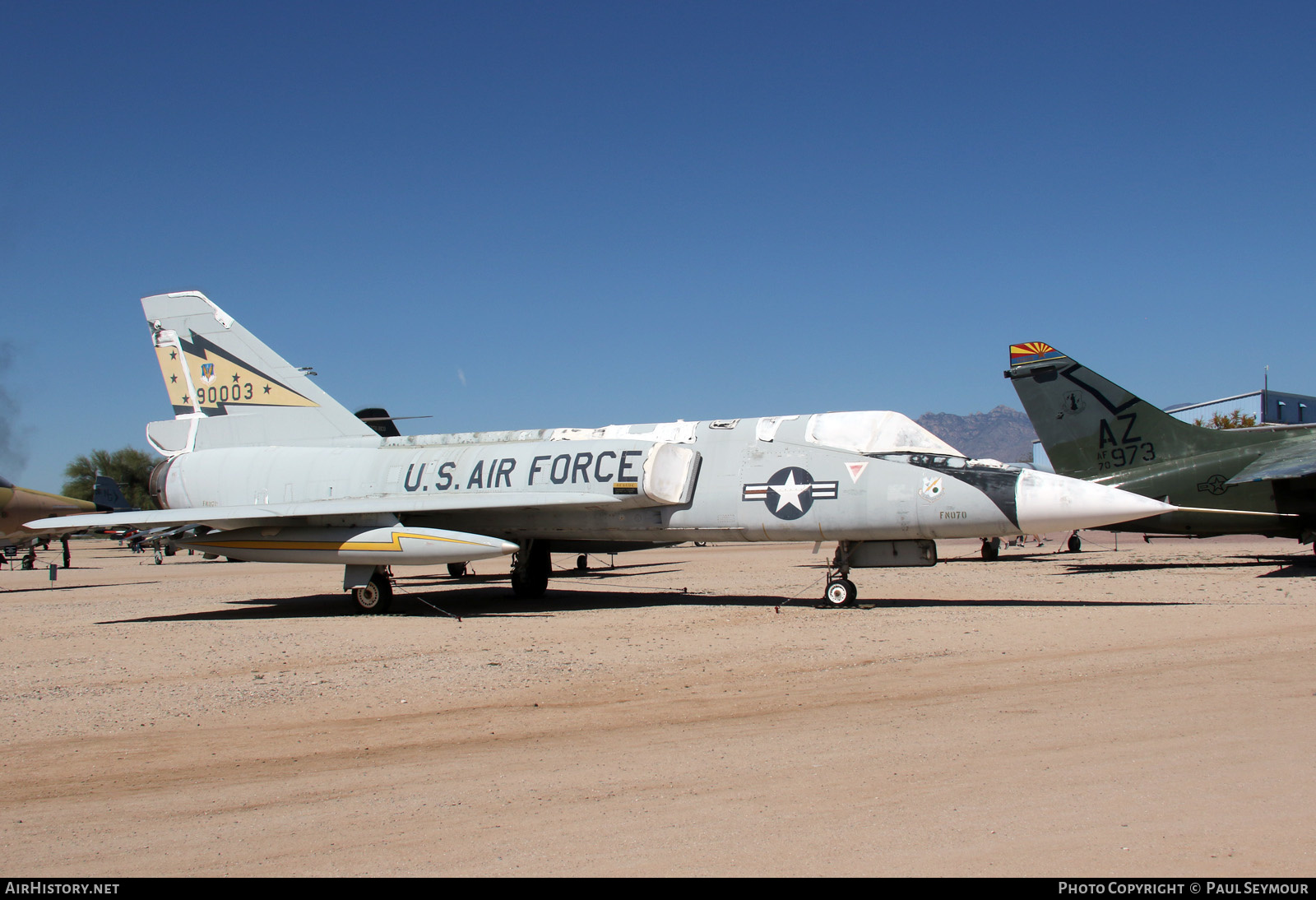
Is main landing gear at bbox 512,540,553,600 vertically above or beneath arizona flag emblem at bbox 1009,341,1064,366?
beneath

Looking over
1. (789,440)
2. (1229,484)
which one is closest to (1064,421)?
(1229,484)

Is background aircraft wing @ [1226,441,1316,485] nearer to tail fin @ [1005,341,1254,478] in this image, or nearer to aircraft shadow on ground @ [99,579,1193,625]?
tail fin @ [1005,341,1254,478]

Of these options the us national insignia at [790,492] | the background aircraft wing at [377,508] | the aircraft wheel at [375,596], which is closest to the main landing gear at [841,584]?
the us national insignia at [790,492]

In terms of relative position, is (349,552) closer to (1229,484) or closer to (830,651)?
(830,651)

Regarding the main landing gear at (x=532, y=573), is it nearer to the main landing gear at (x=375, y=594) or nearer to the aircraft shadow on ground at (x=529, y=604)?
the aircraft shadow on ground at (x=529, y=604)

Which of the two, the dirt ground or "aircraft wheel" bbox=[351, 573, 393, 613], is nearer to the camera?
the dirt ground

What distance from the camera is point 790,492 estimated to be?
40.8 ft

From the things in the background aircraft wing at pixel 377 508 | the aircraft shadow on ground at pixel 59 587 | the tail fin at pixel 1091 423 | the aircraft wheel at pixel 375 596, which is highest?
the tail fin at pixel 1091 423

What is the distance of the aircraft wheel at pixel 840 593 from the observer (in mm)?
12492

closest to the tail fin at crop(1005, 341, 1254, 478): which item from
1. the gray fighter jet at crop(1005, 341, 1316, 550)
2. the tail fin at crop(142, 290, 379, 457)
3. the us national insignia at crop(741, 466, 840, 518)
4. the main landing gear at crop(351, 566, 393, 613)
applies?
the gray fighter jet at crop(1005, 341, 1316, 550)

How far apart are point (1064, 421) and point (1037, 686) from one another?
1514 centimetres

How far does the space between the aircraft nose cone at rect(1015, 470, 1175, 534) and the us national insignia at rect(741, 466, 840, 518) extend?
2437mm

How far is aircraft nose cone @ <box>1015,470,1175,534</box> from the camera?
35.7ft

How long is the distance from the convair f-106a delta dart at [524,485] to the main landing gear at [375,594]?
0.08 ft
